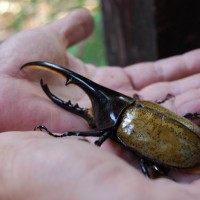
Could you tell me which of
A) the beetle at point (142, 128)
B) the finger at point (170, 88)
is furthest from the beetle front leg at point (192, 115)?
the finger at point (170, 88)

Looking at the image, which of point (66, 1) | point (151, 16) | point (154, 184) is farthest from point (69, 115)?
point (66, 1)

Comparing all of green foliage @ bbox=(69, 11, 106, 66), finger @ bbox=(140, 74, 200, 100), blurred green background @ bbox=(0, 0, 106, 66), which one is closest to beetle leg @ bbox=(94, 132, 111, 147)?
finger @ bbox=(140, 74, 200, 100)

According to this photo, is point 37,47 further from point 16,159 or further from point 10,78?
point 16,159

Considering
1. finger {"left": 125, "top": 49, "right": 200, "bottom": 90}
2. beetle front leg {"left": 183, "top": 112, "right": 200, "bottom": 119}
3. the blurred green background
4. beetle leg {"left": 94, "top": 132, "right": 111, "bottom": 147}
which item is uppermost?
beetle leg {"left": 94, "top": 132, "right": 111, "bottom": 147}

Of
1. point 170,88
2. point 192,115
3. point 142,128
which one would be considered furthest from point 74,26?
point 142,128

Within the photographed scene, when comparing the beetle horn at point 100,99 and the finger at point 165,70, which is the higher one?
the beetle horn at point 100,99

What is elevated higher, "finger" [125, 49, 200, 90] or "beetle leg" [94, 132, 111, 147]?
"beetle leg" [94, 132, 111, 147]

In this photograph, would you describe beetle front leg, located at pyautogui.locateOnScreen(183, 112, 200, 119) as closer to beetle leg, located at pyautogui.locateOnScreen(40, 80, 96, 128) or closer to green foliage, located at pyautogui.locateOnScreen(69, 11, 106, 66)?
beetle leg, located at pyautogui.locateOnScreen(40, 80, 96, 128)

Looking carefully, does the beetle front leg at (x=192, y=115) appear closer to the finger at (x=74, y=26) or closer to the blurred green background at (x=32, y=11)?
the finger at (x=74, y=26)
